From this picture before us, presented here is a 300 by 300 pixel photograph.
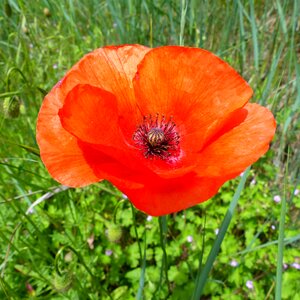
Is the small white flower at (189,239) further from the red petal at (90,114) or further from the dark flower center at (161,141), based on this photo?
the red petal at (90,114)

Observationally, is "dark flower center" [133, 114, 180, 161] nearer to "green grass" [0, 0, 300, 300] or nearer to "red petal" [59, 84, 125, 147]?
"red petal" [59, 84, 125, 147]

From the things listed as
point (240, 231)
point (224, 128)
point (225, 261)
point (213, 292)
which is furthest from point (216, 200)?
point (224, 128)

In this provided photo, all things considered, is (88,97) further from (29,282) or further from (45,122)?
(29,282)

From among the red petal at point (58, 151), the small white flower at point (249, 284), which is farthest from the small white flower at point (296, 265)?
the red petal at point (58, 151)

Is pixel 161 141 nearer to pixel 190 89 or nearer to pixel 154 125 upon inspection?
pixel 154 125

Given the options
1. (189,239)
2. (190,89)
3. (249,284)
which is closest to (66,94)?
(190,89)
